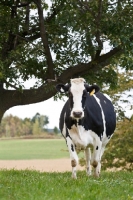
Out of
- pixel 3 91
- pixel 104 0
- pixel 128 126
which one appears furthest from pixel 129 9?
pixel 128 126

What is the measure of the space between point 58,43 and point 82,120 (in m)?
6.19

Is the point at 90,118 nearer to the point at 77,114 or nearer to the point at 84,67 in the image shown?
the point at 77,114

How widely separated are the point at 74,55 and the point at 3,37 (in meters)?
2.88

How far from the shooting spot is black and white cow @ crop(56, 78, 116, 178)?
13062 mm

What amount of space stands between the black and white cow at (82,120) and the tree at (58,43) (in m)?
3.52

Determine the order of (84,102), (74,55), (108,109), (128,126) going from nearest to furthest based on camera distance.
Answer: (84,102) < (108,109) < (74,55) < (128,126)

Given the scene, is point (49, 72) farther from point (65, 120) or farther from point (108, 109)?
point (65, 120)

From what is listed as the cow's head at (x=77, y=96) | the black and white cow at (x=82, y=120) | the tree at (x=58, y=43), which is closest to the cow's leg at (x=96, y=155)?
the black and white cow at (x=82, y=120)

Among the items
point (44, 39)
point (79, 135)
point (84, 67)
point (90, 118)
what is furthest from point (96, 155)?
point (44, 39)

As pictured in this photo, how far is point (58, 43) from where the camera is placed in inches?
750

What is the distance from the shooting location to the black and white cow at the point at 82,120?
1306cm

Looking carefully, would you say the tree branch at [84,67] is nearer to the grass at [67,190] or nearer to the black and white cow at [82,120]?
the black and white cow at [82,120]

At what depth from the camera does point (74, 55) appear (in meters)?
19.5

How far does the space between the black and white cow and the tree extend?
3521 millimetres
